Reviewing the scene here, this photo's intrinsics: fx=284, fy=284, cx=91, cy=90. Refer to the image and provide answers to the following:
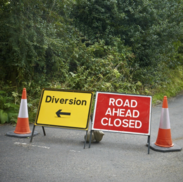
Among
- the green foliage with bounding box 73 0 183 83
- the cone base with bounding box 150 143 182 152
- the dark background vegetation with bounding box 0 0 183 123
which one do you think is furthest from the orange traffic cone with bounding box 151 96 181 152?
the green foliage with bounding box 73 0 183 83

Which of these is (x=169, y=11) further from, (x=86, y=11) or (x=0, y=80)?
(x=0, y=80)

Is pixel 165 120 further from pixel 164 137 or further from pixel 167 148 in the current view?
pixel 167 148

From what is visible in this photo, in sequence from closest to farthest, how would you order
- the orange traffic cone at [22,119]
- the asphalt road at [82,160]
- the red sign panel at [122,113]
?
the asphalt road at [82,160] < the red sign panel at [122,113] < the orange traffic cone at [22,119]

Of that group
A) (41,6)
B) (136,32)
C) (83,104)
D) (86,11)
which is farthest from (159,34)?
(83,104)

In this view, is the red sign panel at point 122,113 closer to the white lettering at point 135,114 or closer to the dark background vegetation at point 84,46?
the white lettering at point 135,114

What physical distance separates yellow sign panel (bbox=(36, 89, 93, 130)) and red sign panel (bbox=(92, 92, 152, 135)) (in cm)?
25

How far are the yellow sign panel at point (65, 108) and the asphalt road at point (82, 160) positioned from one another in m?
0.44

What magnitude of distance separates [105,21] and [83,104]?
314 inches

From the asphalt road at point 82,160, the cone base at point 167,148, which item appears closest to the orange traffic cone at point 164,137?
the cone base at point 167,148

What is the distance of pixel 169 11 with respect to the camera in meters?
14.2

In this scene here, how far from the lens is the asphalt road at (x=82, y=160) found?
4.21 meters

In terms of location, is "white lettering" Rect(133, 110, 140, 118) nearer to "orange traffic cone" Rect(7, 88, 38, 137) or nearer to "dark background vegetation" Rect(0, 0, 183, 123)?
"orange traffic cone" Rect(7, 88, 38, 137)

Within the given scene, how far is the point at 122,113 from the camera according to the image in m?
5.99

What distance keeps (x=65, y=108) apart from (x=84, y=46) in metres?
6.00
